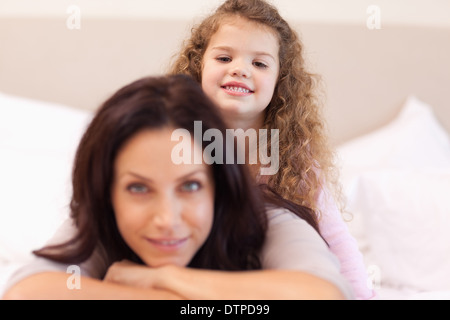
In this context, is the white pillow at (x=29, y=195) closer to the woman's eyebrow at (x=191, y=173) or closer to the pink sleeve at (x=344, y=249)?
the pink sleeve at (x=344, y=249)

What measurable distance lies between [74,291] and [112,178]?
0.14 meters

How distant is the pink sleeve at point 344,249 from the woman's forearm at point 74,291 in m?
0.44

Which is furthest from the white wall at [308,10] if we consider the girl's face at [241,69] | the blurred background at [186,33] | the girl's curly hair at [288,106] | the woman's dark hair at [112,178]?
the woman's dark hair at [112,178]

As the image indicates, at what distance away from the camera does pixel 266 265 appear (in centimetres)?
77

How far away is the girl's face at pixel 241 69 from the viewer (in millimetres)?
1021

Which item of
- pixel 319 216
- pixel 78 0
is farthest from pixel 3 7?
pixel 319 216

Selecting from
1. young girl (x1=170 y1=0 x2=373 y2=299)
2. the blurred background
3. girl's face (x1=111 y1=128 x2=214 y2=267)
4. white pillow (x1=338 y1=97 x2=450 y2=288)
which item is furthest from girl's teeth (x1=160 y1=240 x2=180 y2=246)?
the blurred background

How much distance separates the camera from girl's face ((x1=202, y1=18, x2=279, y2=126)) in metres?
1.02

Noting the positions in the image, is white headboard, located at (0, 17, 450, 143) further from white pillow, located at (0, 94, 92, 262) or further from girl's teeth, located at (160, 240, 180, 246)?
girl's teeth, located at (160, 240, 180, 246)

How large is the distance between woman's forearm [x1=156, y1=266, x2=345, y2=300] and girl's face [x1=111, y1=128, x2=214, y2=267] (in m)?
0.04

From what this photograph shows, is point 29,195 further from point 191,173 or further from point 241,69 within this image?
point 191,173

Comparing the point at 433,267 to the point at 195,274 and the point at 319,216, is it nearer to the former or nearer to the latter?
the point at 319,216
